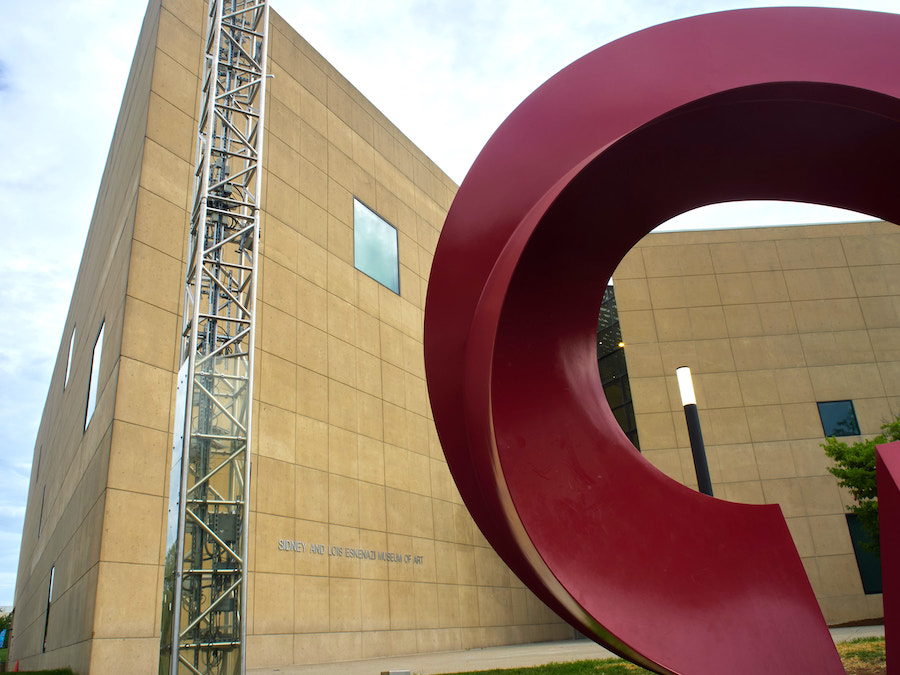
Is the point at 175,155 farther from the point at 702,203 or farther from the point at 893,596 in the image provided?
the point at 893,596

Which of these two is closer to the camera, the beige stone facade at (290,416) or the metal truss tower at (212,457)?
the metal truss tower at (212,457)

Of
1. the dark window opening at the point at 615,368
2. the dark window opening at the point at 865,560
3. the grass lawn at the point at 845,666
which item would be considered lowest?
the grass lawn at the point at 845,666

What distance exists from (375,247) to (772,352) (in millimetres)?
13944

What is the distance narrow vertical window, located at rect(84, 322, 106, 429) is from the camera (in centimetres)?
1586

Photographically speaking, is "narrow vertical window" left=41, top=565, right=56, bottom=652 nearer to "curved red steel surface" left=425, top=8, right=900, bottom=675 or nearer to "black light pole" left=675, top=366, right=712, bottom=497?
"curved red steel surface" left=425, top=8, right=900, bottom=675

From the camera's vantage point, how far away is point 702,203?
6.52 m

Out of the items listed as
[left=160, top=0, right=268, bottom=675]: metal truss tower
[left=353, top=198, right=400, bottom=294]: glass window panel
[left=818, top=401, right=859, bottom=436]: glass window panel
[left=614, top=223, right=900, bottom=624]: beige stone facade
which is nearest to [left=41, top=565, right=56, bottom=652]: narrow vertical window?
[left=160, top=0, right=268, bottom=675]: metal truss tower

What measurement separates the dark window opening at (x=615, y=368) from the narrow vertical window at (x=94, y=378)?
54.4 ft

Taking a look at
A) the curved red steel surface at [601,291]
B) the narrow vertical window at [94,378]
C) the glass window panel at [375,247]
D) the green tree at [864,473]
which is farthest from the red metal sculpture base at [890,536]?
the glass window panel at [375,247]

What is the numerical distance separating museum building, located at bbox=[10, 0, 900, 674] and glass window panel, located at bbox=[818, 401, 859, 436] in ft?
0.22

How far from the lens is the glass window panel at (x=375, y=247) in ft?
66.2

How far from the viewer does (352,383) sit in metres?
18.2

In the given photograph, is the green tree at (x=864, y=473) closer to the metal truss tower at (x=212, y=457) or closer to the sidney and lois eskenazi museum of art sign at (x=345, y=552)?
the sidney and lois eskenazi museum of art sign at (x=345, y=552)

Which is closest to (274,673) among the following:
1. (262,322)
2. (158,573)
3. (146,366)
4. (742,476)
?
(158,573)
